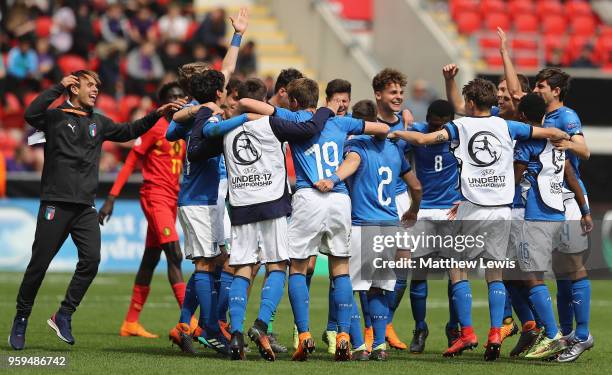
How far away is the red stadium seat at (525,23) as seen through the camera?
27656 millimetres

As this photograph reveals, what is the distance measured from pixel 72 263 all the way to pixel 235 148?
10.3 meters

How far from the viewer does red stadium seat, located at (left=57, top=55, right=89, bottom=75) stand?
77.9 ft

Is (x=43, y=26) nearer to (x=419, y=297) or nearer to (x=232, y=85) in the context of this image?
(x=232, y=85)

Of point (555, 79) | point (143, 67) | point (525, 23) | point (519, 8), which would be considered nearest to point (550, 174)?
point (555, 79)

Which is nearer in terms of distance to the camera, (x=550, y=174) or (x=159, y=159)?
(x=550, y=174)

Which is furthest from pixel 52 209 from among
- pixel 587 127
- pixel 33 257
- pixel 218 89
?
pixel 587 127

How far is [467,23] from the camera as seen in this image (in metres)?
27.7

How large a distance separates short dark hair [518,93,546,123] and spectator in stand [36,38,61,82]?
46.6ft

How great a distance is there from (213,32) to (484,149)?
15.8 m

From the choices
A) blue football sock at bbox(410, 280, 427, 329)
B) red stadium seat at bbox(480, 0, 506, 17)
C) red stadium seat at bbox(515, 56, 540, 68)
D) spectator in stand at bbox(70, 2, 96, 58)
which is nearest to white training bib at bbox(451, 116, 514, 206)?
blue football sock at bbox(410, 280, 427, 329)

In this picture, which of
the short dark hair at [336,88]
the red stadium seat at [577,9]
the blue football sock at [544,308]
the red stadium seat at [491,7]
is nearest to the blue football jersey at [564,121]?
the blue football sock at [544,308]

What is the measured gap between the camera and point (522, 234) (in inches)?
407

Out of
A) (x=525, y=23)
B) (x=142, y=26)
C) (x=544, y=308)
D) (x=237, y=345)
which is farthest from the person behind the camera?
(x=525, y=23)

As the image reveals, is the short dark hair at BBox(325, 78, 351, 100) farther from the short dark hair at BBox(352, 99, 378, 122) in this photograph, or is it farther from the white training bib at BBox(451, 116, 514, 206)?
the white training bib at BBox(451, 116, 514, 206)
